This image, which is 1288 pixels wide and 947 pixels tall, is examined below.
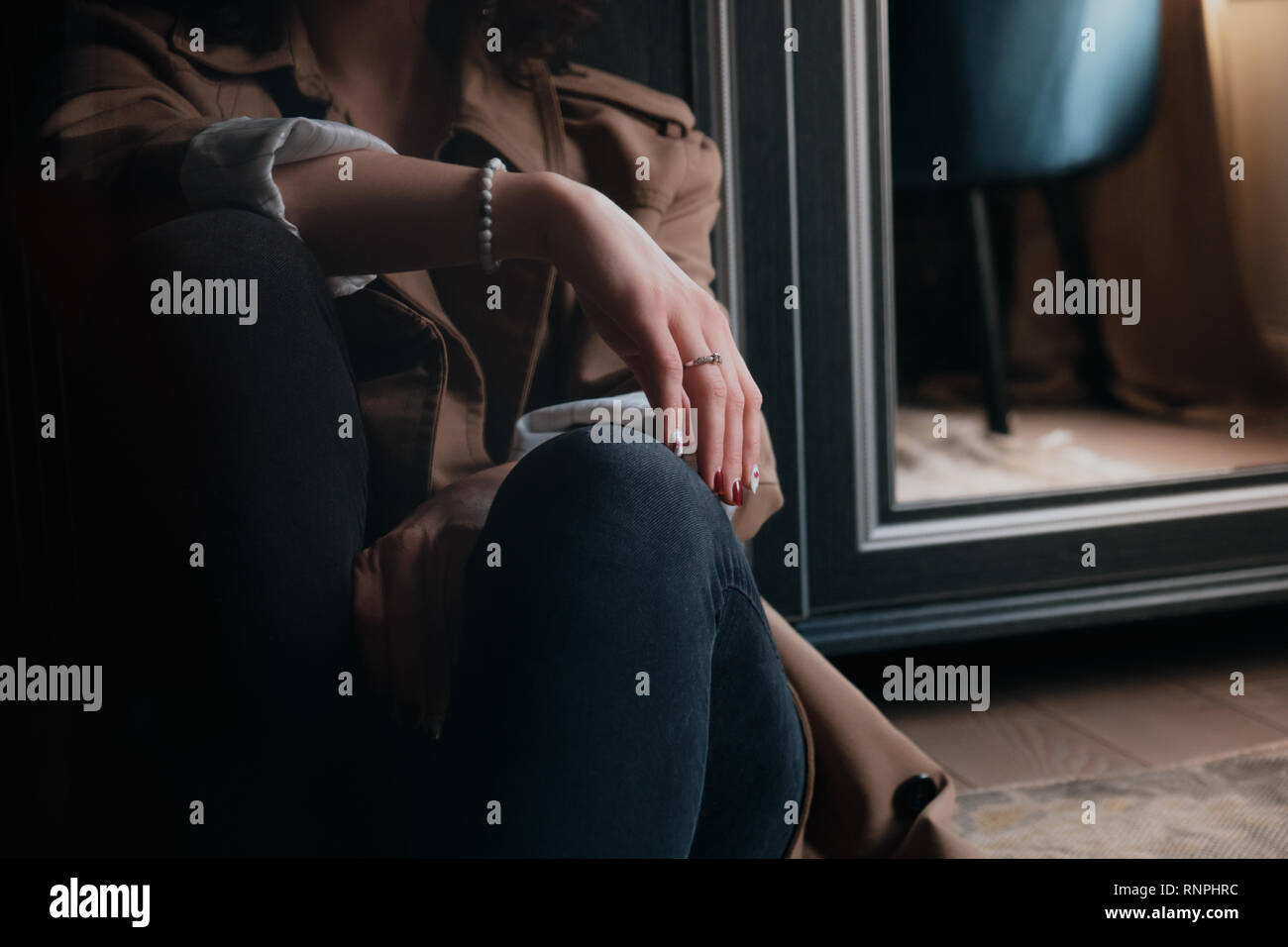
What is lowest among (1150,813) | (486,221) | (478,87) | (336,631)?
(1150,813)

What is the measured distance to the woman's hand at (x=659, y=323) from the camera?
569 millimetres

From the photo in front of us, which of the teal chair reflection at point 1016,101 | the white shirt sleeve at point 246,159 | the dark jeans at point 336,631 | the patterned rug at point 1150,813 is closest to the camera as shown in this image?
the dark jeans at point 336,631

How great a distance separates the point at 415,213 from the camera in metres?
0.59

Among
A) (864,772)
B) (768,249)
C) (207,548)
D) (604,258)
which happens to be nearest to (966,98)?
(768,249)

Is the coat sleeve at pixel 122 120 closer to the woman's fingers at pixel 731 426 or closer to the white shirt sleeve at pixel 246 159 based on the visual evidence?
the white shirt sleeve at pixel 246 159

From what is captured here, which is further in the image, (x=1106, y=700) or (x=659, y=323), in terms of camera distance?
(x=1106, y=700)

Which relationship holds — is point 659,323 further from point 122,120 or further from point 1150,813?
point 1150,813

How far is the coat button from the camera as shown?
613 millimetres

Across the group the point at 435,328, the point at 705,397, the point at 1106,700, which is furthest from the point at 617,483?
the point at 1106,700

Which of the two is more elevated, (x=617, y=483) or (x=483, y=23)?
(x=483, y=23)

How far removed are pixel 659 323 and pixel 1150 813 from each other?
0.50 meters

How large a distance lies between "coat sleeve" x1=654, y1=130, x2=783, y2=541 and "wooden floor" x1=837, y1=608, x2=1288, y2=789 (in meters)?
0.26

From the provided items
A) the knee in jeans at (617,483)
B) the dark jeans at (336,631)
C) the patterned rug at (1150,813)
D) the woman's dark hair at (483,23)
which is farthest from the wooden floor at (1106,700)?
the woman's dark hair at (483,23)
